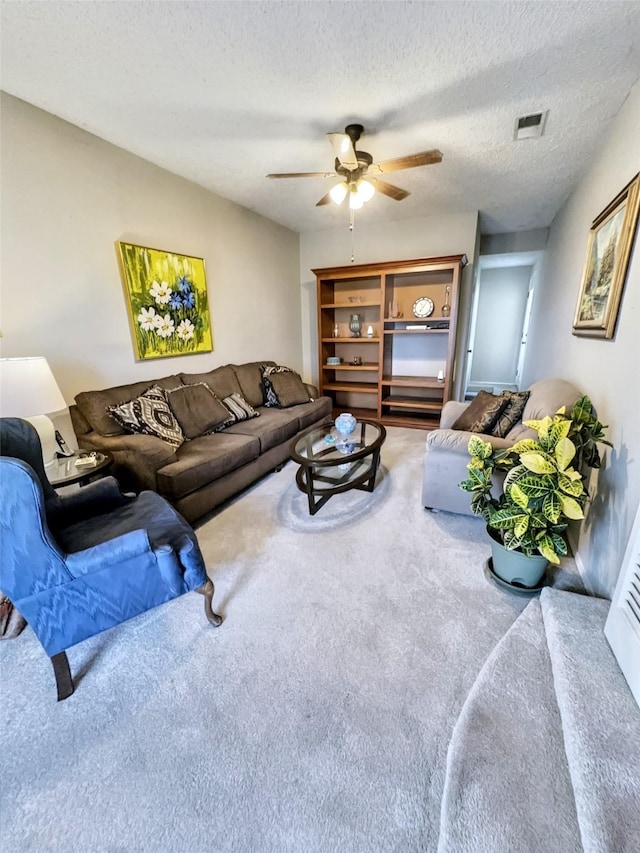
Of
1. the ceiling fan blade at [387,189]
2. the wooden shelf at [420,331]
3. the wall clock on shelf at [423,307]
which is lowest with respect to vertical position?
the wooden shelf at [420,331]

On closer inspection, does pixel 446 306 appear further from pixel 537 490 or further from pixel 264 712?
pixel 264 712

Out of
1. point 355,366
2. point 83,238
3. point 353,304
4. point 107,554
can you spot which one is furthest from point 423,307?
point 107,554

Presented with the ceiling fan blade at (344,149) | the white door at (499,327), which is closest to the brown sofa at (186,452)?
the ceiling fan blade at (344,149)

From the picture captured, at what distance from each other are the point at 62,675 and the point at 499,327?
7628mm

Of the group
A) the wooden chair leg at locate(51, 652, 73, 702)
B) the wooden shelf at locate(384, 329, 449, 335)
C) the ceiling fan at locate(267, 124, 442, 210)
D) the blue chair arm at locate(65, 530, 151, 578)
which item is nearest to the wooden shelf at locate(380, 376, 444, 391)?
the wooden shelf at locate(384, 329, 449, 335)

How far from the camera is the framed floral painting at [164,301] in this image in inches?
104

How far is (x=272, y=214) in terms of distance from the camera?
3898mm

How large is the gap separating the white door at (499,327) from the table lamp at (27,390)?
19.9ft

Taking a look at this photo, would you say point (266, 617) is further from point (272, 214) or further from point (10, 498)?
point (272, 214)

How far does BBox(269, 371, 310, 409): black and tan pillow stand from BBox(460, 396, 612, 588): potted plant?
7.84ft

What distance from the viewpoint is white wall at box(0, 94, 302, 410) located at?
1.99 metres

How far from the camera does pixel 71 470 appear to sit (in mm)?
1864

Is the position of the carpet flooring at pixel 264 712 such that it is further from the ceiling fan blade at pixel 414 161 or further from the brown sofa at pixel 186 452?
the ceiling fan blade at pixel 414 161

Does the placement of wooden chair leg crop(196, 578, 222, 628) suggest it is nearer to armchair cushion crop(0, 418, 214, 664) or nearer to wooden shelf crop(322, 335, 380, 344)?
armchair cushion crop(0, 418, 214, 664)
